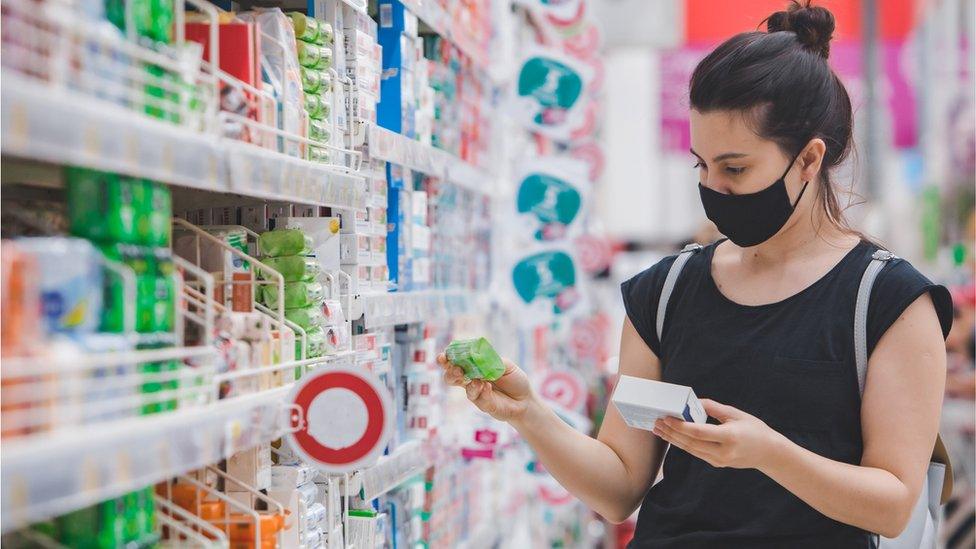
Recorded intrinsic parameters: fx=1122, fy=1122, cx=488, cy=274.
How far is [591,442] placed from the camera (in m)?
2.28

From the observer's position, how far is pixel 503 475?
15.5ft

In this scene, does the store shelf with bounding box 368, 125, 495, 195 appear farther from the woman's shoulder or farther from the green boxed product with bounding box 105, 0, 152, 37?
the woman's shoulder

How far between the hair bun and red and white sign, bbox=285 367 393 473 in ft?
3.54

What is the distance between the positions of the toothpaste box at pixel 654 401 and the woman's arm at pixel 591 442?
1.01ft

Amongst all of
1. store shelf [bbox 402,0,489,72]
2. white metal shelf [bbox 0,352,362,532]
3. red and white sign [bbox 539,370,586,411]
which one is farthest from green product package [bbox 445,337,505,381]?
red and white sign [bbox 539,370,586,411]

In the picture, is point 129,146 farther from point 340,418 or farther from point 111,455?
point 340,418

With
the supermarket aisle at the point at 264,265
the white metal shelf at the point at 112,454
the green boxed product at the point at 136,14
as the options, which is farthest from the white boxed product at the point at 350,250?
the green boxed product at the point at 136,14

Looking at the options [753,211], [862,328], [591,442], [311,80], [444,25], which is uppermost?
[444,25]

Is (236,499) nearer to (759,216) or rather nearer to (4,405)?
(4,405)

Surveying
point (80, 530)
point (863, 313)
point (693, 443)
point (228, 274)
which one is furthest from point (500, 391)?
point (80, 530)

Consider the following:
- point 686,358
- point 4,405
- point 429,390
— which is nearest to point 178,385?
point 4,405

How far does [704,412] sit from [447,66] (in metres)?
1.88

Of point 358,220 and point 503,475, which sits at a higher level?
point 358,220

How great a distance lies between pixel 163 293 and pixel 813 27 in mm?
1357
